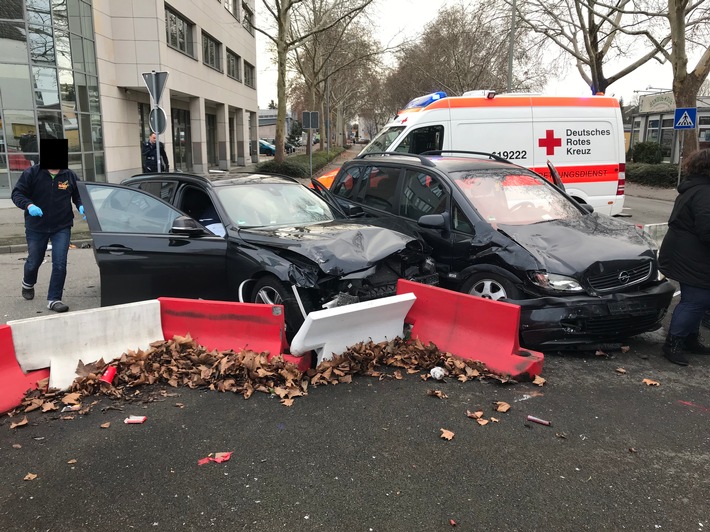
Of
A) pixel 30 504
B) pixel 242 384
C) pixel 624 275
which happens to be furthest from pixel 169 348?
pixel 624 275

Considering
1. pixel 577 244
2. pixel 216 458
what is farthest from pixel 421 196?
pixel 216 458

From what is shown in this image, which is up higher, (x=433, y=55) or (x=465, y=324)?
(x=433, y=55)

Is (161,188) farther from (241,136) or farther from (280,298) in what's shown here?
(241,136)

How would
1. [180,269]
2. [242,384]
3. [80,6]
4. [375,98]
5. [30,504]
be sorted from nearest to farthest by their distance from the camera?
[30,504] < [242,384] < [180,269] < [80,6] < [375,98]

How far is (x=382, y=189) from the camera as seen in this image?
6984 mm

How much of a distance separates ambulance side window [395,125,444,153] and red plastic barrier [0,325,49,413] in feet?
26.3

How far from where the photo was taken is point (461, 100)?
34.4 feet

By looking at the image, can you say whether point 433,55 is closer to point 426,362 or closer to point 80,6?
point 80,6

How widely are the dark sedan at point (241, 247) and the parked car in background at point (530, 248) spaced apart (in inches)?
20.1

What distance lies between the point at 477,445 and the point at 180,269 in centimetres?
340

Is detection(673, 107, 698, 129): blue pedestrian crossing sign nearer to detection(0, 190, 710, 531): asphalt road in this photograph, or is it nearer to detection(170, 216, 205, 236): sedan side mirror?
detection(0, 190, 710, 531): asphalt road

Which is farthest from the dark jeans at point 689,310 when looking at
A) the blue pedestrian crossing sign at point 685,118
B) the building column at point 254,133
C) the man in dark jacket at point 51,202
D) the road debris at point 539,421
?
the building column at point 254,133

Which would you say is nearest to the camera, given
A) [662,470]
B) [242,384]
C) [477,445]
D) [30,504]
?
[30,504]

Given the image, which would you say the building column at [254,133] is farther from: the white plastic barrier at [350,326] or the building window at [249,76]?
the white plastic barrier at [350,326]
